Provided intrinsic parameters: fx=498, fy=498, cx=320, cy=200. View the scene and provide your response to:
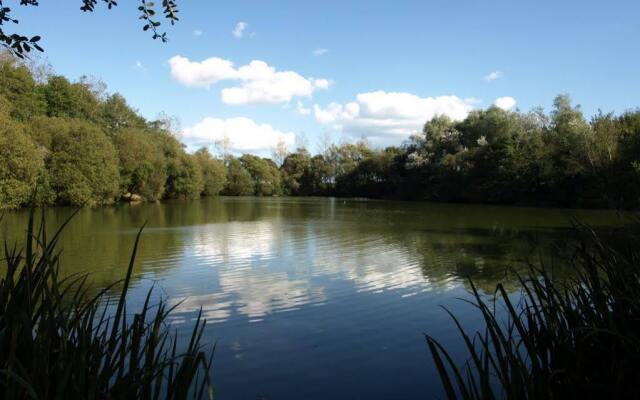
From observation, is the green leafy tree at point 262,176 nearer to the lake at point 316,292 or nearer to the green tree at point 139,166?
the green tree at point 139,166

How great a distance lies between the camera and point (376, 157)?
83.2 meters

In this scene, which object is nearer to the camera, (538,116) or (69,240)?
(69,240)

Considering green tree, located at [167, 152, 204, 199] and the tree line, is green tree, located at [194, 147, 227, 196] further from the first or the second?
green tree, located at [167, 152, 204, 199]

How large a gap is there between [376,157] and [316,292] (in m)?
74.0

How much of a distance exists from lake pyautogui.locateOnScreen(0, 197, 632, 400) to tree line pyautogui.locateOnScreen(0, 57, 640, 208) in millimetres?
9584

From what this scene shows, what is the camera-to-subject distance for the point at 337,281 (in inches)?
450

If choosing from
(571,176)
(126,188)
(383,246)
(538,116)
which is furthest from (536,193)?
(126,188)

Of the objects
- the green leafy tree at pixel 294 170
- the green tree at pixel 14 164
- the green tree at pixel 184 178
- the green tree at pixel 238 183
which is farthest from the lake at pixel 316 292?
the green leafy tree at pixel 294 170

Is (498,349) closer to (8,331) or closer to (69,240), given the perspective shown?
(8,331)

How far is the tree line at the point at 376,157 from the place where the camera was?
35906 mm

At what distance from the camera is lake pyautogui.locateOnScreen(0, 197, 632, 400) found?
580cm

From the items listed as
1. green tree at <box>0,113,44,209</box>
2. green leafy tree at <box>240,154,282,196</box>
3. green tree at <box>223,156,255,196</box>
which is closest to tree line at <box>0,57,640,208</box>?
green tree at <box>0,113,44,209</box>

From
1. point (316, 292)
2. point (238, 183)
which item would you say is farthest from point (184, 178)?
point (316, 292)

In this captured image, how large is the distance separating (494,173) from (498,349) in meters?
54.5
